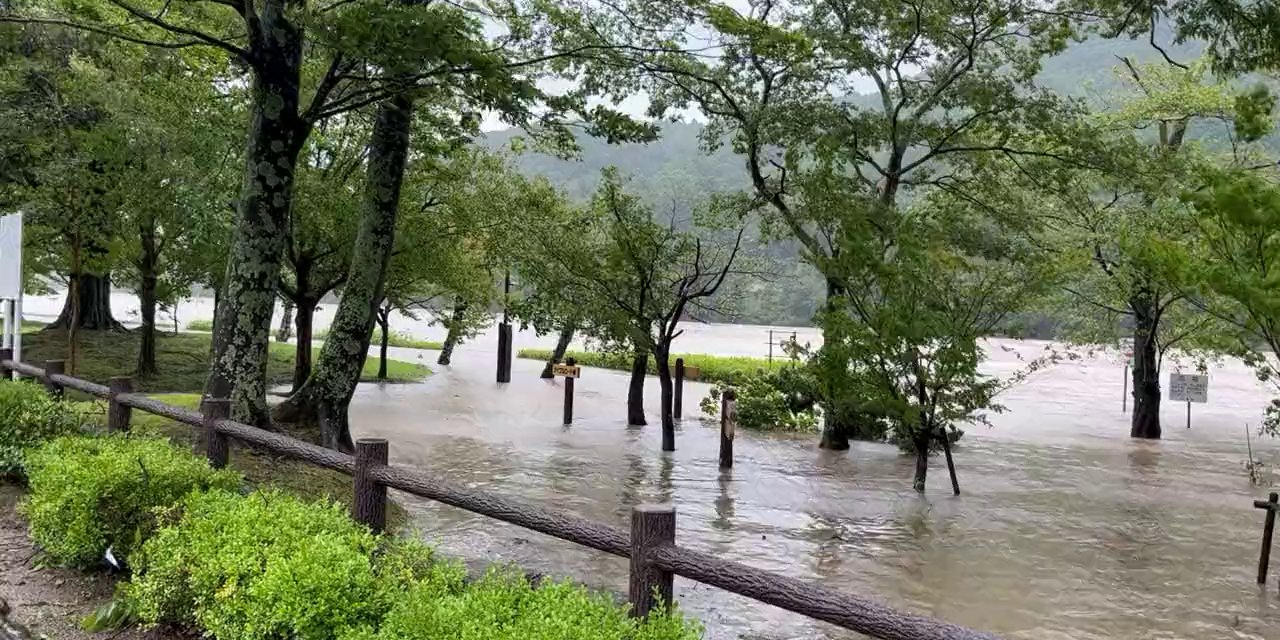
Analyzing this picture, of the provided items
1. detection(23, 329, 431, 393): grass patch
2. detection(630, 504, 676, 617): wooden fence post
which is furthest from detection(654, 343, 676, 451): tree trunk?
detection(630, 504, 676, 617): wooden fence post

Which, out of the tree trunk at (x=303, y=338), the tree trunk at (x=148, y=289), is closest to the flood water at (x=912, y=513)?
the tree trunk at (x=303, y=338)

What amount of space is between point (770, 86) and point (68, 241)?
33.7 feet

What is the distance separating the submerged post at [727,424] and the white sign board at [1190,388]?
9.39 metres

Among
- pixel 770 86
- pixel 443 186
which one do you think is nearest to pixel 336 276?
pixel 443 186

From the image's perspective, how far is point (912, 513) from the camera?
9008 mm

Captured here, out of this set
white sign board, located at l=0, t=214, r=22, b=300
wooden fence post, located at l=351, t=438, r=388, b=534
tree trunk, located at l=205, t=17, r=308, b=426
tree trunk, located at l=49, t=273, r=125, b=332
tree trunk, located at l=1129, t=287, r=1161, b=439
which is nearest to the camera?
Result: wooden fence post, located at l=351, t=438, r=388, b=534

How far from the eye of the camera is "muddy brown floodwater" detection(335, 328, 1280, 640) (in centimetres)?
603

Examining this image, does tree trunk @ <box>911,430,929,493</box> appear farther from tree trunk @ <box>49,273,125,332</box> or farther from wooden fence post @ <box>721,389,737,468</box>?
tree trunk @ <box>49,273,125,332</box>

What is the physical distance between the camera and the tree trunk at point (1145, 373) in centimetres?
1552

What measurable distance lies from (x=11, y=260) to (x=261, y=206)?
2.96 m

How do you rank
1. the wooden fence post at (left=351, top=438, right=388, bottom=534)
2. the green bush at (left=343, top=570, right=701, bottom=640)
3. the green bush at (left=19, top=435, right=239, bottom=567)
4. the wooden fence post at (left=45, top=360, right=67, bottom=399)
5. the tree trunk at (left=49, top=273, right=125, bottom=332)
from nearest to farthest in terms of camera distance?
the green bush at (left=343, top=570, right=701, bottom=640) < the wooden fence post at (left=351, top=438, right=388, bottom=534) < the green bush at (left=19, top=435, right=239, bottom=567) < the wooden fence post at (left=45, top=360, right=67, bottom=399) < the tree trunk at (left=49, top=273, right=125, bottom=332)

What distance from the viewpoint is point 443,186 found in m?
14.4

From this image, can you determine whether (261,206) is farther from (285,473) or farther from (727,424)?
(727,424)

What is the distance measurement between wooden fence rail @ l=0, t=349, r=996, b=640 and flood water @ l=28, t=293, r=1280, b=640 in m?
2.09
